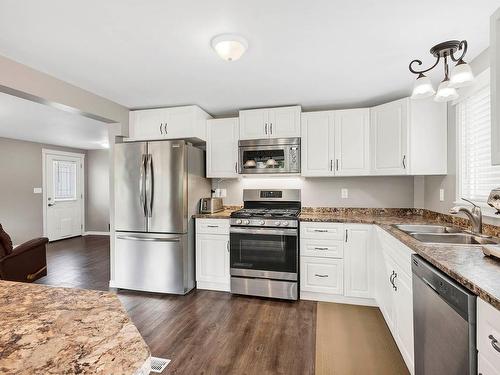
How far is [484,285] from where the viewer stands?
3.39 feet

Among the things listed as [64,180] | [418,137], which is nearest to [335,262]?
[418,137]

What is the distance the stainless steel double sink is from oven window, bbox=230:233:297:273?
112 cm

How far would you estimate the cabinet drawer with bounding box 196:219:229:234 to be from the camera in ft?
10.7

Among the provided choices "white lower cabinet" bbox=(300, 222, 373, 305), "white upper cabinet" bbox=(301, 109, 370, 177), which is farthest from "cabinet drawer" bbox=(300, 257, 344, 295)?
"white upper cabinet" bbox=(301, 109, 370, 177)

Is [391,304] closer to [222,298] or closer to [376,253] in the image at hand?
[376,253]

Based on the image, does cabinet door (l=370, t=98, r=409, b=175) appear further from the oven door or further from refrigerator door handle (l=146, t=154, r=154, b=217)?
refrigerator door handle (l=146, t=154, r=154, b=217)

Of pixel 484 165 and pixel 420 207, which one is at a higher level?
pixel 484 165

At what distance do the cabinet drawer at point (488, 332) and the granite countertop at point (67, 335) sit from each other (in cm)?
113

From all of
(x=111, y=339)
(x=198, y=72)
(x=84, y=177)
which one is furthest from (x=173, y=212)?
(x=84, y=177)

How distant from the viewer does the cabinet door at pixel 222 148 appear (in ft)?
11.5

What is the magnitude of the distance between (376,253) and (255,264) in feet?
4.29

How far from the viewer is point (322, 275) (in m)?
3.00

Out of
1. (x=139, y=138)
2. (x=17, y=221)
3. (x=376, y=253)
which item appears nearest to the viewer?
(x=376, y=253)

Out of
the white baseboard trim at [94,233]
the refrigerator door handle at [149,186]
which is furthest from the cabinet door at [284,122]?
the white baseboard trim at [94,233]
